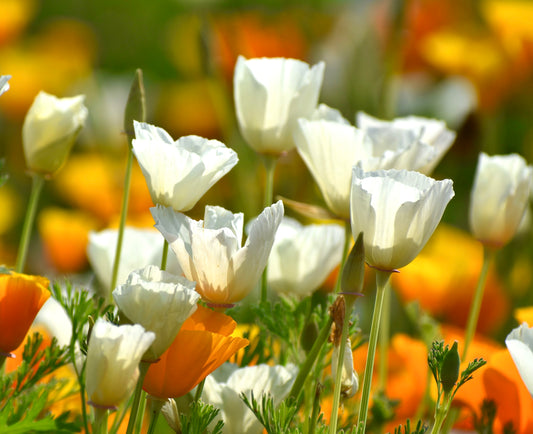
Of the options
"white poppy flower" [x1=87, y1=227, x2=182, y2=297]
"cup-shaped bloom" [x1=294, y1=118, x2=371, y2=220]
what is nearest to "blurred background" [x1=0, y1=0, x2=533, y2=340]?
"white poppy flower" [x1=87, y1=227, x2=182, y2=297]

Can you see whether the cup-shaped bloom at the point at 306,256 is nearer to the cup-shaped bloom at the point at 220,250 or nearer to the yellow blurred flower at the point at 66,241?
the cup-shaped bloom at the point at 220,250

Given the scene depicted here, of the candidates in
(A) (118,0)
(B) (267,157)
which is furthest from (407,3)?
(A) (118,0)

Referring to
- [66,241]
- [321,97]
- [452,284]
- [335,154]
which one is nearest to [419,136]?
[335,154]

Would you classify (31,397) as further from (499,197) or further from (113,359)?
(499,197)

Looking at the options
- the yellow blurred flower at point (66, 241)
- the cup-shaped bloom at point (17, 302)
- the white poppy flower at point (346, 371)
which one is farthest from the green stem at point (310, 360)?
the yellow blurred flower at point (66, 241)

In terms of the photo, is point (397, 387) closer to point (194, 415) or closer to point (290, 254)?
point (290, 254)

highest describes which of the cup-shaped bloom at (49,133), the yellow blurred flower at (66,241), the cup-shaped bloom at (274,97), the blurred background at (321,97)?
the cup-shaped bloom at (274,97)
